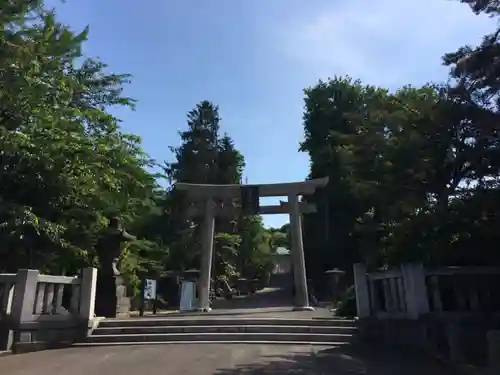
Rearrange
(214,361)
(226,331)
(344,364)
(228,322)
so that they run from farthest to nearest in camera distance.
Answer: (228,322) → (226,331) → (214,361) → (344,364)

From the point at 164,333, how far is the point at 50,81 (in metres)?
6.20

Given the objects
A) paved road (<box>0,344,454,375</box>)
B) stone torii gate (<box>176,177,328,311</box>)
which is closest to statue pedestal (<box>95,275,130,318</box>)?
stone torii gate (<box>176,177,328,311</box>)

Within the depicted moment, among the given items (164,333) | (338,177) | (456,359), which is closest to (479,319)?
(456,359)

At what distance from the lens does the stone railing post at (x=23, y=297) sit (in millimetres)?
8570

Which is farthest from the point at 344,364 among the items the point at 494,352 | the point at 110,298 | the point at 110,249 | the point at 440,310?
the point at 110,249

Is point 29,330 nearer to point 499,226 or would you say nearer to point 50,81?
point 50,81

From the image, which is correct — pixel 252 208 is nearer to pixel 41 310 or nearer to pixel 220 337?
pixel 220 337

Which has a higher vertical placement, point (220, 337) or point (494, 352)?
point (494, 352)

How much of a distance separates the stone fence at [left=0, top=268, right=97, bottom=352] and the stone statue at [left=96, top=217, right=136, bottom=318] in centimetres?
337

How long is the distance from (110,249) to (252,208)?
586cm

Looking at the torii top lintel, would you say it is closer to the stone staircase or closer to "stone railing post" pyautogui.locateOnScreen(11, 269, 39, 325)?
the stone staircase

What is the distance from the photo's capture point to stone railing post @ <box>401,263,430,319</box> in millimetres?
8094

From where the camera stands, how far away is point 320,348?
8578mm

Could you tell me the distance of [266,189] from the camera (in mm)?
17125
